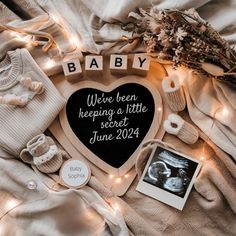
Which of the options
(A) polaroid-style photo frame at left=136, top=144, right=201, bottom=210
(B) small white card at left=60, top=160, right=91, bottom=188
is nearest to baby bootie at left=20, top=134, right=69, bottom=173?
(B) small white card at left=60, top=160, right=91, bottom=188

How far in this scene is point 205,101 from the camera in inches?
49.6

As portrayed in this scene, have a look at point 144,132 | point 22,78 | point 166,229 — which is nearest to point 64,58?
point 22,78

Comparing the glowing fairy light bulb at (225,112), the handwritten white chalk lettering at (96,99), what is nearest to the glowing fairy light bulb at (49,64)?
the handwritten white chalk lettering at (96,99)

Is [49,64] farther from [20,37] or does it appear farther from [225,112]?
[225,112]

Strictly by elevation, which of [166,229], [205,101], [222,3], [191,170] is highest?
[222,3]

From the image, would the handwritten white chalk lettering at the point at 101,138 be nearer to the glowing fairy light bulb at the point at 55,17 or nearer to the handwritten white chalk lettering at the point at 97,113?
the handwritten white chalk lettering at the point at 97,113

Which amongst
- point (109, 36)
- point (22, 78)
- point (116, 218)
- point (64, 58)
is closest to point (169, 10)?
point (109, 36)

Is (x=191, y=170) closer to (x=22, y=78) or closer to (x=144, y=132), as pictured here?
(x=144, y=132)

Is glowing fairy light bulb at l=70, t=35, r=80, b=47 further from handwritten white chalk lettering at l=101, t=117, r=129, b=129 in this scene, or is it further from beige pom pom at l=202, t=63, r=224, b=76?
beige pom pom at l=202, t=63, r=224, b=76

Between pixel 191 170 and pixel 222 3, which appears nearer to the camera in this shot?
pixel 191 170

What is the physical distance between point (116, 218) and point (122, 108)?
0.30 m

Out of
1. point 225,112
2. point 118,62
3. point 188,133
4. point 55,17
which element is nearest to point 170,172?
point 188,133

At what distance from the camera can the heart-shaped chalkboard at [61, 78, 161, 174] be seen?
4.14 ft

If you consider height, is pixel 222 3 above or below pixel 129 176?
above
